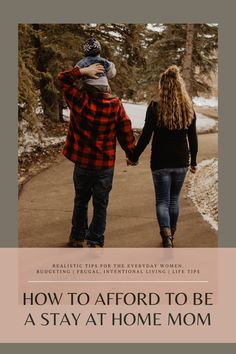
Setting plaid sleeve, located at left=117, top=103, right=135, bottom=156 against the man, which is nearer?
the man

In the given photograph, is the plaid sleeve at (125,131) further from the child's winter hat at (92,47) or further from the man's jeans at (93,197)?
the child's winter hat at (92,47)

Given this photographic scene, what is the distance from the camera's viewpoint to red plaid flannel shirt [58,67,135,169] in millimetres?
5117

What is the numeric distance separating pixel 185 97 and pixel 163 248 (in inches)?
Result: 56.6

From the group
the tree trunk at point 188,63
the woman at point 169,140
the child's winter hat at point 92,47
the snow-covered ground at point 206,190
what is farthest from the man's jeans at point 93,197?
the tree trunk at point 188,63

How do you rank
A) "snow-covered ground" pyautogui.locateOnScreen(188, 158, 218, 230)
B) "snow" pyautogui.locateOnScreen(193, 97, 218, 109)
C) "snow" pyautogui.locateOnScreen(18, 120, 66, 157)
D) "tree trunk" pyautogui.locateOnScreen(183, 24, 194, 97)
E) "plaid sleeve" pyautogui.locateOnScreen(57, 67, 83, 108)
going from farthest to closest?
1. "tree trunk" pyautogui.locateOnScreen(183, 24, 194, 97)
2. "snow" pyautogui.locateOnScreen(18, 120, 66, 157)
3. "snow-covered ground" pyautogui.locateOnScreen(188, 158, 218, 230)
4. "snow" pyautogui.locateOnScreen(193, 97, 218, 109)
5. "plaid sleeve" pyautogui.locateOnScreen(57, 67, 83, 108)

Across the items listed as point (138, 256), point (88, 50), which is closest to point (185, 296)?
point (138, 256)

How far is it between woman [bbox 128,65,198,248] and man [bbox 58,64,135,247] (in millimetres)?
247

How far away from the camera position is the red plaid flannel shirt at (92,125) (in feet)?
16.8

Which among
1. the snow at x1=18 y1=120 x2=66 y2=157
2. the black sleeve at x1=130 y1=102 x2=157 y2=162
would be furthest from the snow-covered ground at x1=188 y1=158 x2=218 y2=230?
the snow at x1=18 y1=120 x2=66 y2=157

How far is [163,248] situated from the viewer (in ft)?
18.0

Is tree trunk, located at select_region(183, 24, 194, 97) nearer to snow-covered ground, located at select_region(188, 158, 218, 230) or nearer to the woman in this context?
snow-covered ground, located at select_region(188, 158, 218, 230)

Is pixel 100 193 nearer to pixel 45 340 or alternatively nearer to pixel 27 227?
pixel 27 227

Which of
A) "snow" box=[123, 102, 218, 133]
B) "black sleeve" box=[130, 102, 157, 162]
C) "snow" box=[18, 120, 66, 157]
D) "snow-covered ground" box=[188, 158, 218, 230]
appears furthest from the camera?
"snow" box=[18, 120, 66, 157]

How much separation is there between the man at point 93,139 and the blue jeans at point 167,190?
15.5 inches
